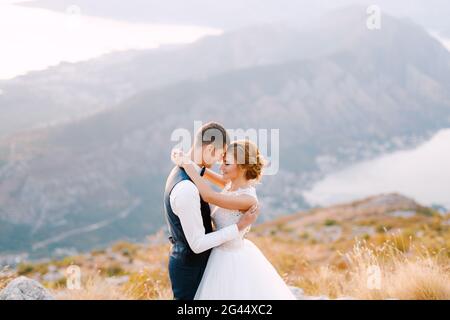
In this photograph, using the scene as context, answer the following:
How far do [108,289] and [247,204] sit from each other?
461 centimetres

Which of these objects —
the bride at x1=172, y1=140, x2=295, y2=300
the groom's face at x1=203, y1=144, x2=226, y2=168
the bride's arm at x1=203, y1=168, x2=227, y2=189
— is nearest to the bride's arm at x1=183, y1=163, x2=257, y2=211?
the bride at x1=172, y1=140, x2=295, y2=300

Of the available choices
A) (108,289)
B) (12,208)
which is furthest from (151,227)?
(108,289)

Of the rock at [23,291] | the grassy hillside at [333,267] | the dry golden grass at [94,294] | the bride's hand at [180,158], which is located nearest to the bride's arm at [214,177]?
the bride's hand at [180,158]

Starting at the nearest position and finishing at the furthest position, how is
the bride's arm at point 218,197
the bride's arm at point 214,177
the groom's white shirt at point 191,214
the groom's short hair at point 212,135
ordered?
the groom's white shirt at point 191,214 < the bride's arm at point 218,197 < the groom's short hair at point 212,135 < the bride's arm at point 214,177

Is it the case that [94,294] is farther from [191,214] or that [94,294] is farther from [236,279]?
[191,214]

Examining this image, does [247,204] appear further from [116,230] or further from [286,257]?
[116,230]

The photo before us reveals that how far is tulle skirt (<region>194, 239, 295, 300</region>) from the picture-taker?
462cm

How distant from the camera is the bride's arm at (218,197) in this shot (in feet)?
14.4

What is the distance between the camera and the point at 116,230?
163 metres

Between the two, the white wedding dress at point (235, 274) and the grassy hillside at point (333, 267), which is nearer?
the white wedding dress at point (235, 274)

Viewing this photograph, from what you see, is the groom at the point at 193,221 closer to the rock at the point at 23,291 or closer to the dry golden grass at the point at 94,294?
the rock at the point at 23,291

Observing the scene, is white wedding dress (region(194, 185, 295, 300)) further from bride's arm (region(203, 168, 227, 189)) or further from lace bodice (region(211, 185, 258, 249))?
bride's arm (region(203, 168, 227, 189))

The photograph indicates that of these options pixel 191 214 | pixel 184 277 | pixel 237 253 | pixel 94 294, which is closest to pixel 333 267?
pixel 94 294

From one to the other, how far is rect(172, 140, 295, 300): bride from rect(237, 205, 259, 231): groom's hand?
45 millimetres
